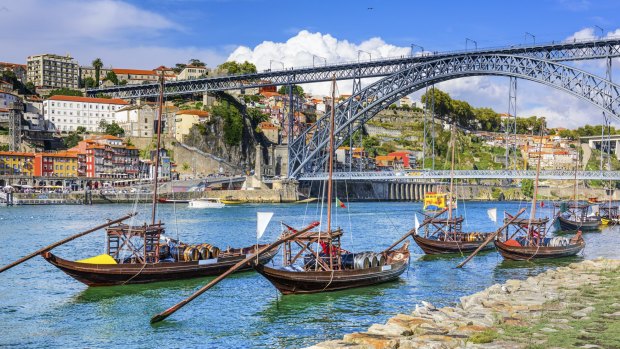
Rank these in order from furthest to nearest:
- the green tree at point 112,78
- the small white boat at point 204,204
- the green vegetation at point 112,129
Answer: the green tree at point 112,78, the green vegetation at point 112,129, the small white boat at point 204,204

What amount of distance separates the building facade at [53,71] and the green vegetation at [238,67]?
25.4 metres

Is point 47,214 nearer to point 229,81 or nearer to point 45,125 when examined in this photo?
point 229,81

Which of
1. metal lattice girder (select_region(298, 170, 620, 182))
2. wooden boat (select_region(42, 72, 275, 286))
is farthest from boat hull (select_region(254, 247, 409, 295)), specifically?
metal lattice girder (select_region(298, 170, 620, 182))

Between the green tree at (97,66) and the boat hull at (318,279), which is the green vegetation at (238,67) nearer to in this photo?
the green tree at (97,66)

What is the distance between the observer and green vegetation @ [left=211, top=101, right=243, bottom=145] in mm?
98375

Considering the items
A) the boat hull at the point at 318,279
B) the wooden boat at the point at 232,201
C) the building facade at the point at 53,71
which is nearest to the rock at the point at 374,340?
the boat hull at the point at 318,279

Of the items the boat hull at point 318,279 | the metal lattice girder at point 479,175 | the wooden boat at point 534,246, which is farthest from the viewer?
the metal lattice girder at point 479,175

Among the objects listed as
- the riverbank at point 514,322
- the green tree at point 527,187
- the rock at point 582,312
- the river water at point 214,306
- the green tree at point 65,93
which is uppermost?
the green tree at point 65,93

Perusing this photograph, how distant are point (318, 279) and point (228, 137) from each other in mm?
79013

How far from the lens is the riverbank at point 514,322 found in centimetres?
1192

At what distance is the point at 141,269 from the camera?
22.1 metres

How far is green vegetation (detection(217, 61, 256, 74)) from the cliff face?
10.5 metres

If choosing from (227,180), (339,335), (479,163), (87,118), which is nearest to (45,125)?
(87,118)

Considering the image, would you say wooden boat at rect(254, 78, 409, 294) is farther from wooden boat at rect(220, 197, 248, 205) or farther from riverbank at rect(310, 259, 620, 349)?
wooden boat at rect(220, 197, 248, 205)
